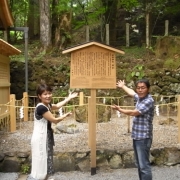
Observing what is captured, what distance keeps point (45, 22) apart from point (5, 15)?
5380mm

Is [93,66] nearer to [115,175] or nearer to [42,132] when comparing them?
[42,132]

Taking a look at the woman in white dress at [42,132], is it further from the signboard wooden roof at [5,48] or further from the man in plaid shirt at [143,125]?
the signboard wooden roof at [5,48]

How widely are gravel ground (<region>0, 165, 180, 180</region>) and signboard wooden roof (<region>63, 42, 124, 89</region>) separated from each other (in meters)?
1.72

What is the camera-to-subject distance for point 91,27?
20.2 metres


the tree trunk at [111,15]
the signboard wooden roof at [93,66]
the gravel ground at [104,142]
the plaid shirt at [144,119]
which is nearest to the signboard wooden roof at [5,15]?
the gravel ground at [104,142]

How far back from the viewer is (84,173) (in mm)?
5754

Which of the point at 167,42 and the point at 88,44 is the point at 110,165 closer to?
the point at 88,44

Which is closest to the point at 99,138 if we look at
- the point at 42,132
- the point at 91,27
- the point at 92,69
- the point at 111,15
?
the point at 92,69

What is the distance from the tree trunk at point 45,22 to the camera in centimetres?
1508

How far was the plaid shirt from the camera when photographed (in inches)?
166

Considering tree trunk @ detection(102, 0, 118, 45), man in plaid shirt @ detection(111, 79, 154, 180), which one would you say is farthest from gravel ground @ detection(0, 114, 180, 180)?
tree trunk @ detection(102, 0, 118, 45)

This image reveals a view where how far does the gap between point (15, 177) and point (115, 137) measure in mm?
2724

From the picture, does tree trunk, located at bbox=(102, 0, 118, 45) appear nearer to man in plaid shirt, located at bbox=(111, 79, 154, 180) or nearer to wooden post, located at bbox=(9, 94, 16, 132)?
wooden post, located at bbox=(9, 94, 16, 132)

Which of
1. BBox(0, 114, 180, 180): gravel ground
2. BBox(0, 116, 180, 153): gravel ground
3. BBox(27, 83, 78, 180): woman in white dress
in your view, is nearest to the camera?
BBox(27, 83, 78, 180): woman in white dress
